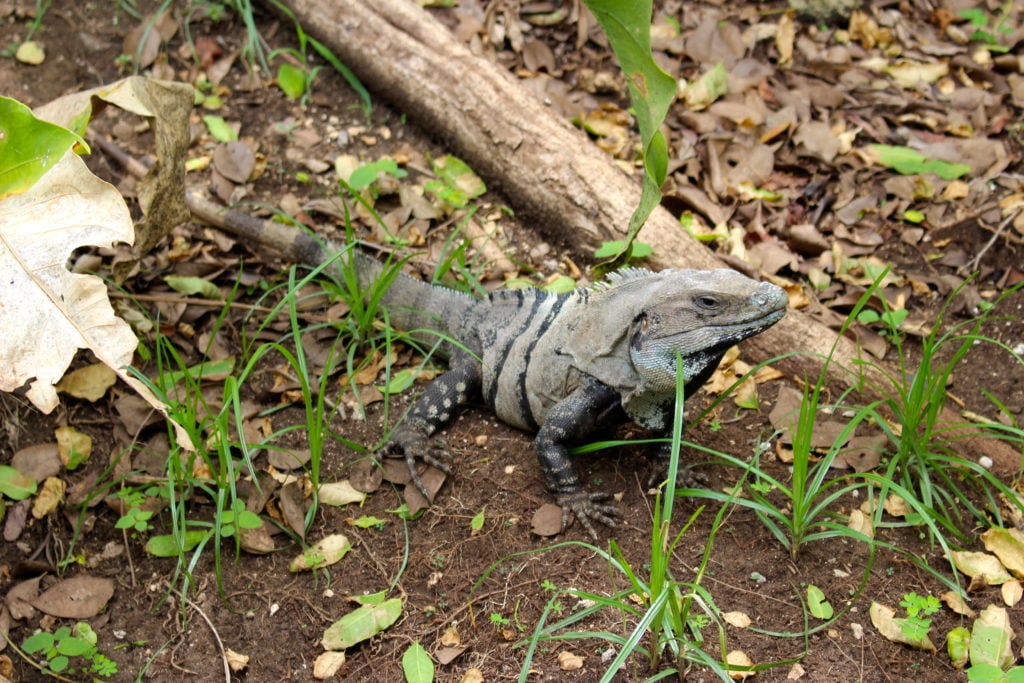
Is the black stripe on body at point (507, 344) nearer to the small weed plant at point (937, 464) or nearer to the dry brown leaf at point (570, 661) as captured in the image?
the dry brown leaf at point (570, 661)

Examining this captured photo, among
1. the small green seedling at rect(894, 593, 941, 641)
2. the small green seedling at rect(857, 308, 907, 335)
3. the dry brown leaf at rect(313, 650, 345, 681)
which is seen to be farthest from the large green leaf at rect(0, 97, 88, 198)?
the small green seedling at rect(857, 308, 907, 335)

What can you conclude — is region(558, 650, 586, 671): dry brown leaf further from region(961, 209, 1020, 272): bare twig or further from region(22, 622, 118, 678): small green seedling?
region(961, 209, 1020, 272): bare twig

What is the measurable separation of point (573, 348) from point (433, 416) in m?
0.74

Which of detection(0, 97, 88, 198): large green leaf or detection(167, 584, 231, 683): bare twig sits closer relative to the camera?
detection(0, 97, 88, 198): large green leaf

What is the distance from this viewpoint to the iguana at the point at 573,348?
3596 mm

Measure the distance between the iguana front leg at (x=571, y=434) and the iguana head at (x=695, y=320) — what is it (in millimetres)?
208

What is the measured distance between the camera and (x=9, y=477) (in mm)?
3760

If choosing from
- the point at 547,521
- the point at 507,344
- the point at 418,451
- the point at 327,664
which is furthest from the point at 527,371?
the point at 327,664

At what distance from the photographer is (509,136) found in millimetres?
5211

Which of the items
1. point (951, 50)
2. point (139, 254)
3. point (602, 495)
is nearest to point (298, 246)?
point (139, 254)

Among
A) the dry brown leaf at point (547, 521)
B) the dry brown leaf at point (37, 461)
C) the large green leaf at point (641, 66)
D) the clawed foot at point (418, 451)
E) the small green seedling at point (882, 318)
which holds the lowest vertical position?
the dry brown leaf at point (37, 461)

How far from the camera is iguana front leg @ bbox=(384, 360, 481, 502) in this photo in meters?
4.12

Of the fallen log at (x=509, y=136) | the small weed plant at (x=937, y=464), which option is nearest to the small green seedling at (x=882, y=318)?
the fallen log at (x=509, y=136)

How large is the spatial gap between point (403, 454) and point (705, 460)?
131 cm
